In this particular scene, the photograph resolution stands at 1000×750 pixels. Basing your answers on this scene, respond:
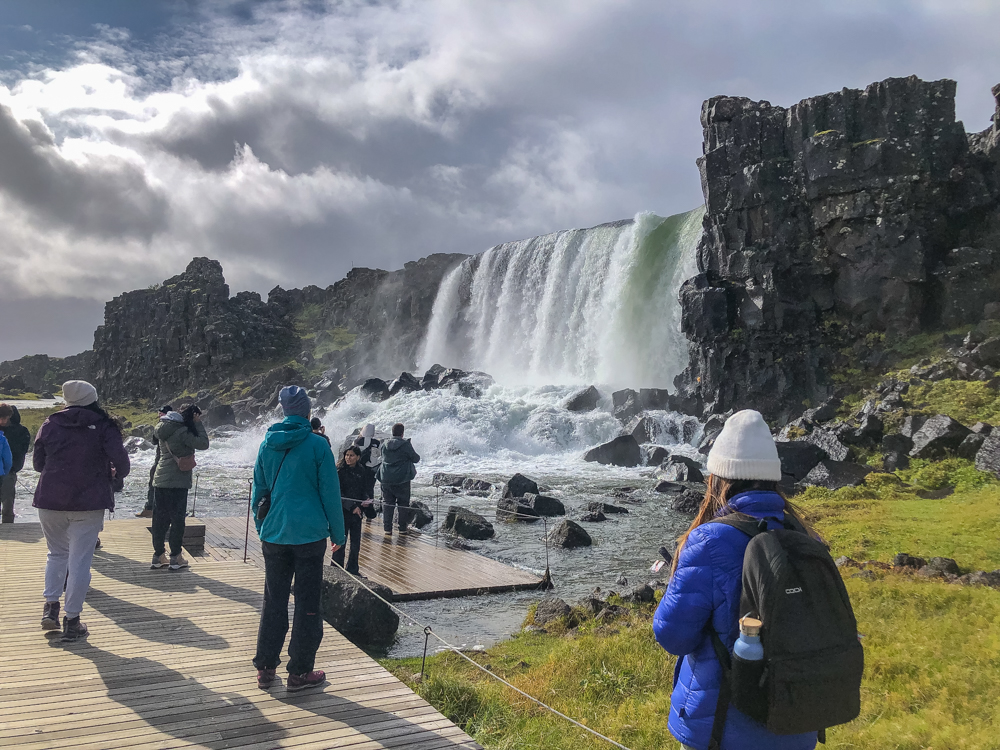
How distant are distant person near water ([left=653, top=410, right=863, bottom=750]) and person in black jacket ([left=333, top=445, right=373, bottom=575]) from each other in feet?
27.7

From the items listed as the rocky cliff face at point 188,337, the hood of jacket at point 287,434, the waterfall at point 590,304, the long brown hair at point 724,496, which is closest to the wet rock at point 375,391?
the waterfall at point 590,304

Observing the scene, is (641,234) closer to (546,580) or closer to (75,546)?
(546,580)

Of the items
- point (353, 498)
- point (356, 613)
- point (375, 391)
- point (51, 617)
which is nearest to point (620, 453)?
point (353, 498)

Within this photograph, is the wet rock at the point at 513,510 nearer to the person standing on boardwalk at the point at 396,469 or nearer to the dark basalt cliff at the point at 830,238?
the person standing on boardwalk at the point at 396,469

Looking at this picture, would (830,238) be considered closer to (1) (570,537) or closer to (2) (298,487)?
(1) (570,537)

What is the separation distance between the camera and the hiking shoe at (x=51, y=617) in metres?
6.45

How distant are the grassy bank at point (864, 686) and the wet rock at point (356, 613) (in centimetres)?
79

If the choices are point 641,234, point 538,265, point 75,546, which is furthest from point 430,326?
point 75,546

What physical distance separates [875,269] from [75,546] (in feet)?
128

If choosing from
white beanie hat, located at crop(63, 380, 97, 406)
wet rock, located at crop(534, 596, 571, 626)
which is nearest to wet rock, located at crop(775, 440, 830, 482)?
wet rock, located at crop(534, 596, 571, 626)

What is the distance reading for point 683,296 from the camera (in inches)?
1585

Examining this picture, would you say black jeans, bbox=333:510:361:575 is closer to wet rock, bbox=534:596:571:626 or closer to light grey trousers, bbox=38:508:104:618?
wet rock, bbox=534:596:571:626

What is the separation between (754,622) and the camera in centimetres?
262

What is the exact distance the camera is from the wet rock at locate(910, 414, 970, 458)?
2144 centimetres
